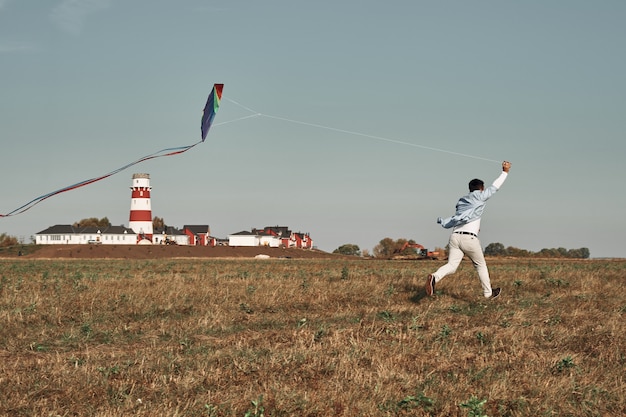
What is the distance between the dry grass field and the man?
29.8 inches

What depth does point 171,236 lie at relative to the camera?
483 ft

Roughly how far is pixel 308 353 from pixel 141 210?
104003 mm

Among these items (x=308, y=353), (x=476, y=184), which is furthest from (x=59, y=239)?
(x=308, y=353)

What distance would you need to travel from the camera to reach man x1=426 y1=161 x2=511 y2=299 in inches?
520

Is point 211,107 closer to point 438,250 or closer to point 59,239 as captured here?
point 438,250

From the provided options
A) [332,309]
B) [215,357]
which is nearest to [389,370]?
[215,357]

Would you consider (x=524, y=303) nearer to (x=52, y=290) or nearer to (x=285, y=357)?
(x=285, y=357)

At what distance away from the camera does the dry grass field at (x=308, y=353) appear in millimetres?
6238

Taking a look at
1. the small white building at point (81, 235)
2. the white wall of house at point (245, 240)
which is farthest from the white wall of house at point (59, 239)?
the white wall of house at point (245, 240)

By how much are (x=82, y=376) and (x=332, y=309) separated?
23.6 feet

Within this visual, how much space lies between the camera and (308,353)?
8.00 meters

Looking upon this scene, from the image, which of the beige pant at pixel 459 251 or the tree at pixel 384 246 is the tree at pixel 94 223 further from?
the beige pant at pixel 459 251

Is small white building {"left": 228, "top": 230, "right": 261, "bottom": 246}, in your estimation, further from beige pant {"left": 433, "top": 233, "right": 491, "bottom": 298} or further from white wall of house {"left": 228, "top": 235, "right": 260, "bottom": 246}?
beige pant {"left": 433, "top": 233, "right": 491, "bottom": 298}

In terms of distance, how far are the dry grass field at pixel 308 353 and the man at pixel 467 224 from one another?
0.76 m
